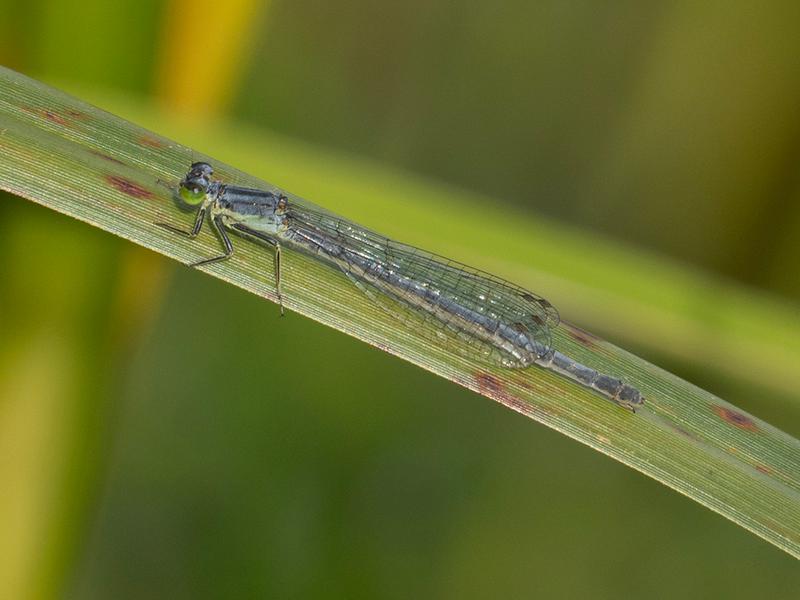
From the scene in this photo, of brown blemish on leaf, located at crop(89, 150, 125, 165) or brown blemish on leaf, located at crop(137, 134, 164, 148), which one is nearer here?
brown blemish on leaf, located at crop(89, 150, 125, 165)

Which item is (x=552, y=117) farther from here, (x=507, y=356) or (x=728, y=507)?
(x=728, y=507)

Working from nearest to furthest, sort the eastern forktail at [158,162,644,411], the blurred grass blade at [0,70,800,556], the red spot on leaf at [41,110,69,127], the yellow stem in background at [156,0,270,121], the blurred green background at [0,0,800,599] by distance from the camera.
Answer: the blurred grass blade at [0,70,800,556] → the red spot on leaf at [41,110,69,127] → the blurred green background at [0,0,800,599] → the eastern forktail at [158,162,644,411] → the yellow stem in background at [156,0,270,121]

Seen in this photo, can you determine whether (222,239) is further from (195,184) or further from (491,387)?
(491,387)

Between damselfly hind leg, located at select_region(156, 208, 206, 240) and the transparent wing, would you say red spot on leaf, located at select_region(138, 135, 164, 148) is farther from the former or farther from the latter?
the transparent wing

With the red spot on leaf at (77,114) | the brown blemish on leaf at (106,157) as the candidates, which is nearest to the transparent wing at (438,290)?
the brown blemish on leaf at (106,157)

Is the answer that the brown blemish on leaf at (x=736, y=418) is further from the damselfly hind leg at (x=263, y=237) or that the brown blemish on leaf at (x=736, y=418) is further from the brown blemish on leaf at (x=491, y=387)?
the damselfly hind leg at (x=263, y=237)

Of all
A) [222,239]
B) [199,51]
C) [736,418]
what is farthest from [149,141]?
[736,418]

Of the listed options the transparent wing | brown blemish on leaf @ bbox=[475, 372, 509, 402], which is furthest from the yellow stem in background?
brown blemish on leaf @ bbox=[475, 372, 509, 402]

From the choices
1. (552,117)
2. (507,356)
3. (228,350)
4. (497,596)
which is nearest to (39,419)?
(507,356)
